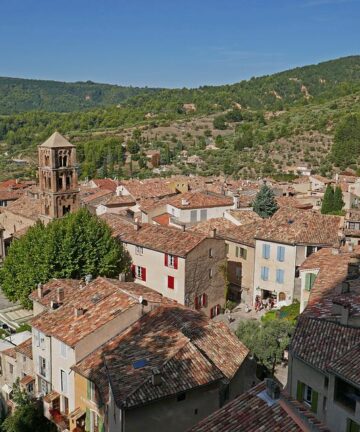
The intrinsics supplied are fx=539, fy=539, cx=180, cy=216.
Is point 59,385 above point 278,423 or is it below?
below

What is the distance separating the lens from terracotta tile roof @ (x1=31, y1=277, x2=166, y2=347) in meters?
27.5

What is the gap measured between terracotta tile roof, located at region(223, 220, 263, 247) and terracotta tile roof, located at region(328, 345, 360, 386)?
29568mm

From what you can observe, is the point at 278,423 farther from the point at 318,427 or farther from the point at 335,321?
the point at 335,321

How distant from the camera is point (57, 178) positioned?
55656mm

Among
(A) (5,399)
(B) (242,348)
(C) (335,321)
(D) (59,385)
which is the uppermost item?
(C) (335,321)

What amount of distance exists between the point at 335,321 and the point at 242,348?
6.27 metres

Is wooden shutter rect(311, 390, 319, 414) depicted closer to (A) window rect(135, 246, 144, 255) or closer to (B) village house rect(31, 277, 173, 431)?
(B) village house rect(31, 277, 173, 431)

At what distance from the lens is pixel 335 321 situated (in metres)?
21.6

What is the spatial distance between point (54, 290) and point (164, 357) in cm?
1573

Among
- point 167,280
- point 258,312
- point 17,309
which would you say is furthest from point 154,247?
point 17,309

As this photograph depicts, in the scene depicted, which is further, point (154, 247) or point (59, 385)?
point (154, 247)

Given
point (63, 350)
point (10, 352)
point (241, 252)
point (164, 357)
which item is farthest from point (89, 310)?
point (241, 252)

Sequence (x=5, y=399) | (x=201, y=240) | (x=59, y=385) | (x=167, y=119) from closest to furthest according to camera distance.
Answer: (x=59, y=385) → (x=5, y=399) → (x=201, y=240) → (x=167, y=119)

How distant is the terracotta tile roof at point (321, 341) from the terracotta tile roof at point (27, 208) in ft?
159
